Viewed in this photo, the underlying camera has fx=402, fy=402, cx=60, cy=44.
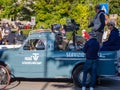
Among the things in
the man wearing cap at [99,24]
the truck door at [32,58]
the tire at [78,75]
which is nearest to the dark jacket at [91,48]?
the tire at [78,75]

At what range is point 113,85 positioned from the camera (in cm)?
1140

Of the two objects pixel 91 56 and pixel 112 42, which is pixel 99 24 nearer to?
pixel 112 42

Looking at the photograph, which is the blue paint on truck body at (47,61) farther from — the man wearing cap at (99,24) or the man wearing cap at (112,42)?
the man wearing cap at (99,24)

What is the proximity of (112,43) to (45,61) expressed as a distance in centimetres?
195

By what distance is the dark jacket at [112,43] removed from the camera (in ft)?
36.4

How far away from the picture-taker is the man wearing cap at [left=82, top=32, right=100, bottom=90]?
973 centimetres

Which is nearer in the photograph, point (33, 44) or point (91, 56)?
point (91, 56)

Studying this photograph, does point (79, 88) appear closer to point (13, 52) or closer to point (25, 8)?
point (13, 52)

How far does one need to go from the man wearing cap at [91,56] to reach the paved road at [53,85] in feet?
3.22

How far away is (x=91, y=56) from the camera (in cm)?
979

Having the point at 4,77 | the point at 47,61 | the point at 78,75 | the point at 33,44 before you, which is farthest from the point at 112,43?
the point at 4,77

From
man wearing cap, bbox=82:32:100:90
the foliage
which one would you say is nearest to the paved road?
man wearing cap, bbox=82:32:100:90

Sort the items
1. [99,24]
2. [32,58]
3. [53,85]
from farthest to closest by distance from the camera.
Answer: [99,24], [53,85], [32,58]

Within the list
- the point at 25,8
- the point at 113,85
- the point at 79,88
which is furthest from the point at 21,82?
the point at 25,8
